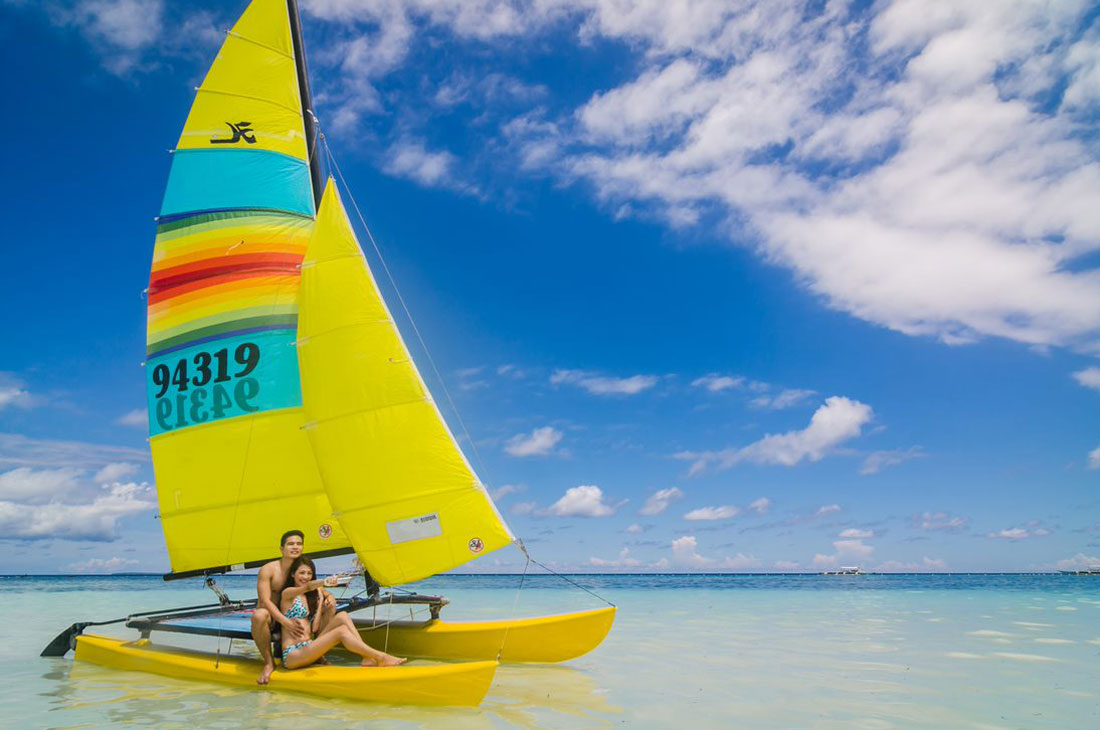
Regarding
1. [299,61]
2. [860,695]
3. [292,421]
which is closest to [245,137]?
[299,61]

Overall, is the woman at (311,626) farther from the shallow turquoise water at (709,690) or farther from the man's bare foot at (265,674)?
the shallow turquoise water at (709,690)

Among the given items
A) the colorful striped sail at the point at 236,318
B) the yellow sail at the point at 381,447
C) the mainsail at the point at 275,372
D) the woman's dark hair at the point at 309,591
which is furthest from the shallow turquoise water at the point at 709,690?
the colorful striped sail at the point at 236,318

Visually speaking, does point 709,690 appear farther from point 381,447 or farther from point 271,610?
point 271,610

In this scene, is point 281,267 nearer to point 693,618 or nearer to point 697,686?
point 697,686

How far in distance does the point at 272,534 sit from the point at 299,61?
21.7 ft

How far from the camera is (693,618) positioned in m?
17.3

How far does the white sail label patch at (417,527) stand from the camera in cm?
777

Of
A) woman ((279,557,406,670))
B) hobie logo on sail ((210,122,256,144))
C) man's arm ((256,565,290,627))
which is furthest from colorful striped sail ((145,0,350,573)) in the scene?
man's arm ((256,565,290,627))

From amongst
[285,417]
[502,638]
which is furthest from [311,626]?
[285,417]

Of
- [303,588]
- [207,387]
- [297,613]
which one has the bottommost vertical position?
[297,613]

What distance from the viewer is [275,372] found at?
9.44 meters

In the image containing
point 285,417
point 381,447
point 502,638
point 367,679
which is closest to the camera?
point 367,679

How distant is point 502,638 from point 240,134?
7.58 metres

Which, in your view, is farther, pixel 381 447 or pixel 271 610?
pixel 381 447
